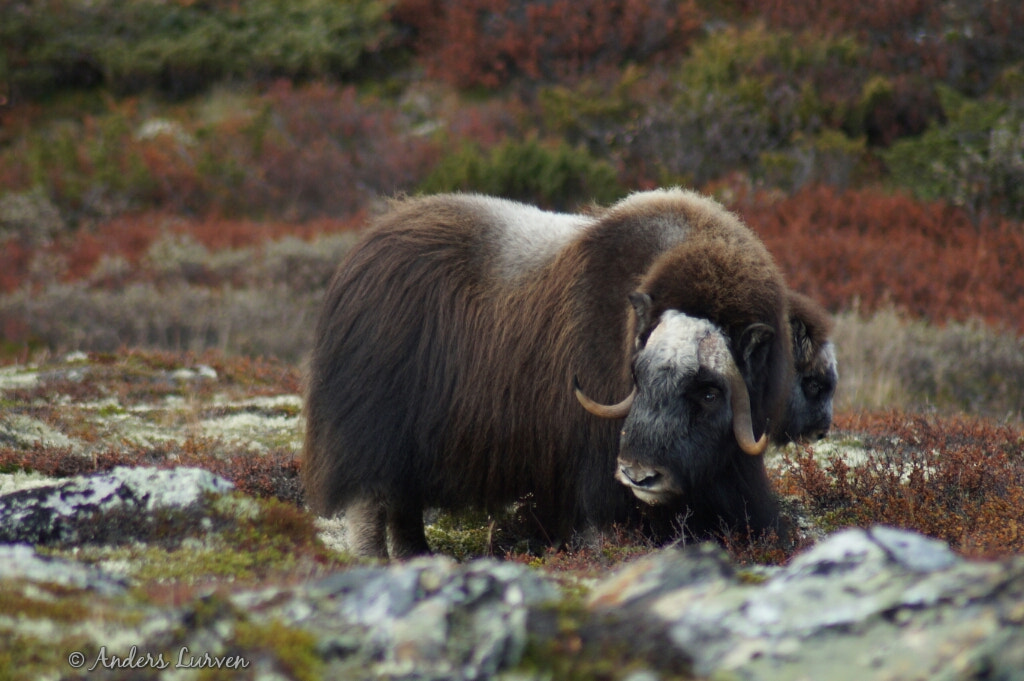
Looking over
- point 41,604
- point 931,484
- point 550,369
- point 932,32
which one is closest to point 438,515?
point 550,369

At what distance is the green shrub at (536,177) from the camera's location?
11312 mm

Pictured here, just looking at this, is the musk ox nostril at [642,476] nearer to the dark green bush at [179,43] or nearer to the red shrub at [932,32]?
the red shrub at [932,32]

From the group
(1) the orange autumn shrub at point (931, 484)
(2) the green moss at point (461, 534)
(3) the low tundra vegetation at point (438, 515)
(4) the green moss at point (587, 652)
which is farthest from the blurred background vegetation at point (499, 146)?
(4) the green moss at point (587, 652)

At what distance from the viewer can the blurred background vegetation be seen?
347 inches

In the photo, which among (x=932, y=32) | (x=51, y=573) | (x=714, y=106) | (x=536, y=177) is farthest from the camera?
(x=932, y=32)

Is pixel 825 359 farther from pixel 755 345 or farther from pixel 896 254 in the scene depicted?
pixel 896 254

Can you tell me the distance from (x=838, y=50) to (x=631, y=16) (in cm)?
300

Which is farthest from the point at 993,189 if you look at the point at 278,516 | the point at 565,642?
the point at 565,642

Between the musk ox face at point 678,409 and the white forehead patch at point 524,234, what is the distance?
2.46 feet

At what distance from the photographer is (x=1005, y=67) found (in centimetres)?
1266

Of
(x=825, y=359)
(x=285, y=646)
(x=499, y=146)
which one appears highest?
(x=285, y=646)

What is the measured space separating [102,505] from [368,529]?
132 cm

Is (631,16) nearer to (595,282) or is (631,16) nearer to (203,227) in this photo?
(203,227)

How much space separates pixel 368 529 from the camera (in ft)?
13.4
